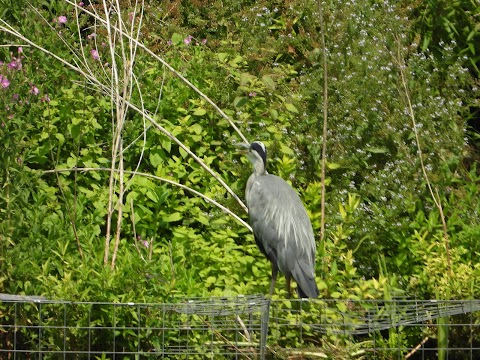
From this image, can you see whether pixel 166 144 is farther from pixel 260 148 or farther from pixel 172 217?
pixel 260 148

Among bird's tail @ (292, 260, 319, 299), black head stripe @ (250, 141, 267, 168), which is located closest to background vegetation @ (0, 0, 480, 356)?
bird's tail @ (292, 260, 319, 299)

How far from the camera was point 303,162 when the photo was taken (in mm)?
6230

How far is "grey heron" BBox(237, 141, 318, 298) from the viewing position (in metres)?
5.09

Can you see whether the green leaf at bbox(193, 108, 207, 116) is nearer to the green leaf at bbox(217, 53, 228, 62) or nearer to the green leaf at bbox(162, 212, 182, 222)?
the green leaf at bbox(217, 53, 228, 62)

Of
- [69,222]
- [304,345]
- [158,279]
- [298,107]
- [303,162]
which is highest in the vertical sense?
[298,107]

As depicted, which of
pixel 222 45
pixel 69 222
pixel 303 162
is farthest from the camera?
pixel 222 45

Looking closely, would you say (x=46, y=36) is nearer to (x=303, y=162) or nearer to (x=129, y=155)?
(x=129, y=155)

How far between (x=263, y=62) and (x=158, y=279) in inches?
114

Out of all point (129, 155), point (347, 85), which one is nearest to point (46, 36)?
point (129, 155)

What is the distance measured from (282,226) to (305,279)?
495 millimetres

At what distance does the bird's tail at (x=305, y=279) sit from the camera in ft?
15.9

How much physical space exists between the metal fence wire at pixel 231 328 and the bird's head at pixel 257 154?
44.8 inches

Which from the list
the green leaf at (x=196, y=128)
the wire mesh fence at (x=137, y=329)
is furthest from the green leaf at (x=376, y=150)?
the wire mesh fence at (x=137, y=329)

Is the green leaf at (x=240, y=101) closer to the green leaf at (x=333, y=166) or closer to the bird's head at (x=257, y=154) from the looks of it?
the bird's head at (x=257, y=154)
